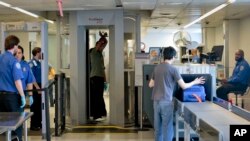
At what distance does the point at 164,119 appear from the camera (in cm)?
516

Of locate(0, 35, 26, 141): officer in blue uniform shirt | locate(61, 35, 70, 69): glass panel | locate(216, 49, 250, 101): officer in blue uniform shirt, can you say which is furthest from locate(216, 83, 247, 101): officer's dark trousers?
locate(0, 35, 26, 141): officer in blue uniform shirt

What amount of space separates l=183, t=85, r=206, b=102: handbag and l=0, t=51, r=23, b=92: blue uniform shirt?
2.19 meters

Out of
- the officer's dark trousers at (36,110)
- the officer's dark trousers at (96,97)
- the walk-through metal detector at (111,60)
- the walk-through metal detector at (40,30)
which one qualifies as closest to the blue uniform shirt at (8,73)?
the walk-through metal detector at (40,30)

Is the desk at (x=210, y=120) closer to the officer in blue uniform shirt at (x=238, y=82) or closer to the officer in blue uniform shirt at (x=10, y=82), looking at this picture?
the officer in blue uniform shirt at (x=10, y=82)

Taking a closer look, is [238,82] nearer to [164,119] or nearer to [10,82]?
[164,119]

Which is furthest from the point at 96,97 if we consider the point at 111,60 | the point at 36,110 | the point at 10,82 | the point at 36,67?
the point at 10,82

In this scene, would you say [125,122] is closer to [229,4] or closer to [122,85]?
[122,85]

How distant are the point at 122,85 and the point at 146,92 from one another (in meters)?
1.85

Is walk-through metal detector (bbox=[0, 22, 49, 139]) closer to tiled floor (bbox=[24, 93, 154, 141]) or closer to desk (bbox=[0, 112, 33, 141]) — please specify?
tiled floor (bbox=[24, 93, 154, 141])

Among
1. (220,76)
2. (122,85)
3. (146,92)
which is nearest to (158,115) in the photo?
(146,92)

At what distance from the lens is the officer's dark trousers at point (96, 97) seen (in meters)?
8.62

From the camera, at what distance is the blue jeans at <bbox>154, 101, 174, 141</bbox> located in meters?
5.13

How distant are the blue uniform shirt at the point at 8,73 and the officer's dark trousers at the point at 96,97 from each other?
12.0 ft

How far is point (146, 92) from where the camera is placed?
6.35m
